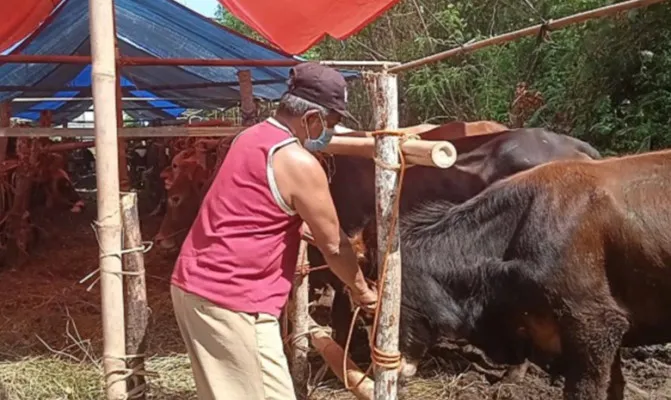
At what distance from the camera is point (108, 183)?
12.8ft

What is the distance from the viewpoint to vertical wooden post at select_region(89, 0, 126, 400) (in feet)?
12.7

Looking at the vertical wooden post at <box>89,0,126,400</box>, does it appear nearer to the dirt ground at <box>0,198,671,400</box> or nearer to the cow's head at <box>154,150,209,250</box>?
the dirt ground at <box>0,198,671,400</box>

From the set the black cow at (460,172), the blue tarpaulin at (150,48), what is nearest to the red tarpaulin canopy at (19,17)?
the blue tarpaulin at (150,48)

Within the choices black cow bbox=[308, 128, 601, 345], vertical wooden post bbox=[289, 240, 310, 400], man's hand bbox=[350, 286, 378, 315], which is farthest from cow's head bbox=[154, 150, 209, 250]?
man's hand bbox=[350, 286, 378, 315]

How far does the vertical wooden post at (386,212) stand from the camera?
3408 millimetres

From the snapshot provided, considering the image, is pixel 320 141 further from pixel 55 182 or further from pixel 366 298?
pixel 55 182

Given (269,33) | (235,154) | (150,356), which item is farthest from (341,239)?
(150,356)

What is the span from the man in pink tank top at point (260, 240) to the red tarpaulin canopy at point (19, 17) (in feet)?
10.1

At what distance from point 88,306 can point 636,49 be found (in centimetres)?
667

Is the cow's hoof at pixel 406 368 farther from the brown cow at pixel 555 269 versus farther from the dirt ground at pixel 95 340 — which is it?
the dirt ground at pixel 95 340

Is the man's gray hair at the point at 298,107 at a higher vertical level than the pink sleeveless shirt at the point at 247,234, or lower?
higher

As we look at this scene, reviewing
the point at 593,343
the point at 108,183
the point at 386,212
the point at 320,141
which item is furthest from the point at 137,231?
the point at 593,343

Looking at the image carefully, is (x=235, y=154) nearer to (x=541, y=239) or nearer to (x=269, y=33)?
(x=541, y=239)

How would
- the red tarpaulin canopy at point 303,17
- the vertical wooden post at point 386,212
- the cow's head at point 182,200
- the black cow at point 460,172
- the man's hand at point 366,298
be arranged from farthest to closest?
the cow's head at point 182,200 < the black cow at point 460,172 < the red tarpaulin canopy at point 303,17 < the man's hand at point 366,298 < the vertical wooden post at point 386,212
